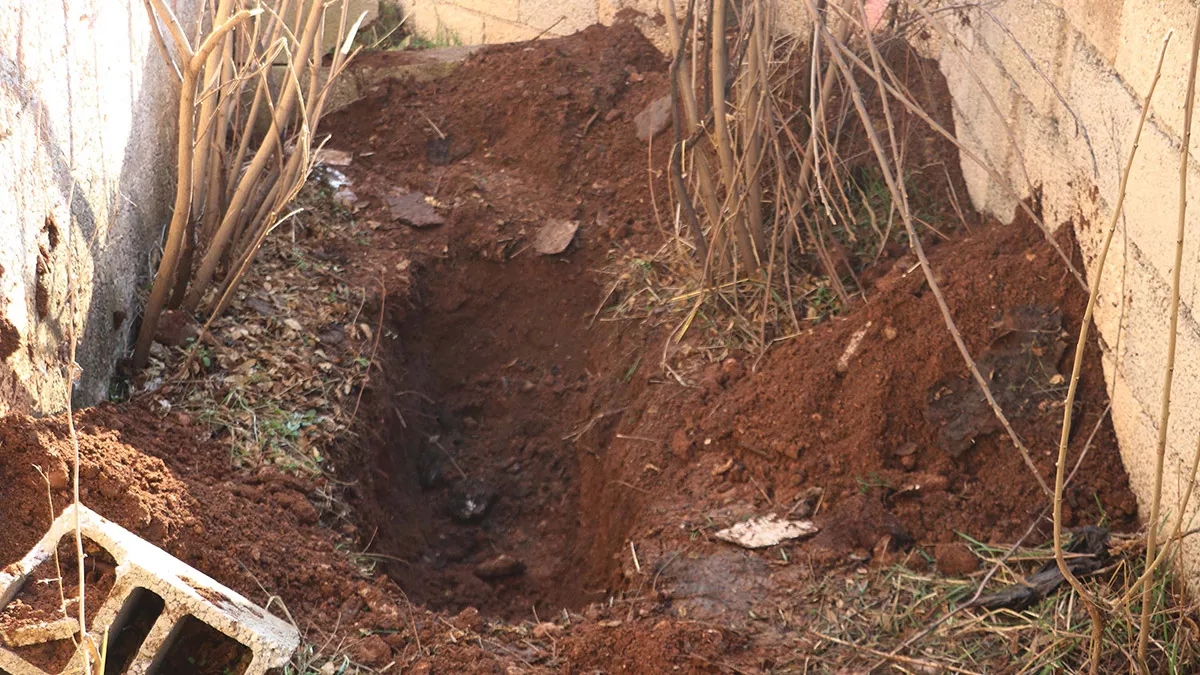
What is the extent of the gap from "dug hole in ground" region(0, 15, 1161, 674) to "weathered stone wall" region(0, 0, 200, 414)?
0.54 feet

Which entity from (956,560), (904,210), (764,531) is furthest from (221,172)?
(956,560)

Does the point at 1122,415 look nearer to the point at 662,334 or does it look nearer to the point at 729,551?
the point at 729,551

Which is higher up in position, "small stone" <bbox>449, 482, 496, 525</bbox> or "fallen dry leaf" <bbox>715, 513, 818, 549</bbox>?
"fallen dry leaf" <bbox>715, 513, 818, 549</bbox>

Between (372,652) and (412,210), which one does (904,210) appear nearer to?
(372,652)

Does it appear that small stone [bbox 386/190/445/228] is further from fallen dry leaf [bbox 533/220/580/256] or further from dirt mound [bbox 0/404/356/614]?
dirt mound [bbox 0/404/356/614]

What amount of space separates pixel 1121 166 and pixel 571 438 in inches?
74.0

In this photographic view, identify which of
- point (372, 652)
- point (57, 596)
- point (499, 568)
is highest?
point (57, 596)

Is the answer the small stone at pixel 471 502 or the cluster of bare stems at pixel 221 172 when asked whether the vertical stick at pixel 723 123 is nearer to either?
the cluster of bare stems at pixel 221 172

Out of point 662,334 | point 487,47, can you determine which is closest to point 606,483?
point 662,334

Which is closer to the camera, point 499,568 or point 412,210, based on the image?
point 499,568

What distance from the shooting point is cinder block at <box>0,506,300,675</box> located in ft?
6.57

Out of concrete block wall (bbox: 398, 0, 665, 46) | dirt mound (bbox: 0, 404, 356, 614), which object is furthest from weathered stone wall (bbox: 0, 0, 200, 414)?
concrete block wall (bbox: 398, 0, 665, 46)

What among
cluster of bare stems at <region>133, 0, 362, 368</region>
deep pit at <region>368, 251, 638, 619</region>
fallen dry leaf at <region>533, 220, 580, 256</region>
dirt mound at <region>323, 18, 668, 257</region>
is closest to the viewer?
cluster of bare stems at <region>133, 0, 362, 368</region>

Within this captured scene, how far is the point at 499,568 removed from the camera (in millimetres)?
3174
